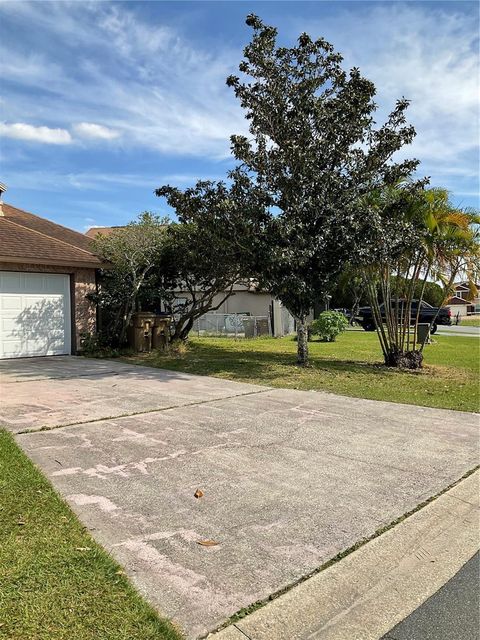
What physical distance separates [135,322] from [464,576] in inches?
499

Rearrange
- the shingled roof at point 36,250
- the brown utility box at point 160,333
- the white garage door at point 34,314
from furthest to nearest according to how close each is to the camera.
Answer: the brown utility box at point 160,333 → the white garage door at point 34,314 → the shingled roof at point 36,250

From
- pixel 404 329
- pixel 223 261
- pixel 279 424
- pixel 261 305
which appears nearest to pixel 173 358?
pixel 223 261

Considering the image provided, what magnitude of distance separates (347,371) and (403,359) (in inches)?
74.0

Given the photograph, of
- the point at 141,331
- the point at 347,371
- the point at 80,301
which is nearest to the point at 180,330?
the point at 141,331

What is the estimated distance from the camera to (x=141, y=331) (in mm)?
14945

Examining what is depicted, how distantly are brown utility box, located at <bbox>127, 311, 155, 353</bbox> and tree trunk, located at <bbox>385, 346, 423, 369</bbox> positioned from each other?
22.9 feet

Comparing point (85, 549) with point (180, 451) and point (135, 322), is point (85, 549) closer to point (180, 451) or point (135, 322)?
point (180, 451)

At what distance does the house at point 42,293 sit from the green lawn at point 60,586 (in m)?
10.4

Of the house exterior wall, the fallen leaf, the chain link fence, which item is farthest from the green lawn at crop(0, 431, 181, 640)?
the chain link fence

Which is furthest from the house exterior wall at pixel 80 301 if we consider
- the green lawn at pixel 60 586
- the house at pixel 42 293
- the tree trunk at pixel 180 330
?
the green lawn at pixel 60 586

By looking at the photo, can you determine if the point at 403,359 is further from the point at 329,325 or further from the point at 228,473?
the point at 228,473

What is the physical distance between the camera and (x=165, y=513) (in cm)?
386

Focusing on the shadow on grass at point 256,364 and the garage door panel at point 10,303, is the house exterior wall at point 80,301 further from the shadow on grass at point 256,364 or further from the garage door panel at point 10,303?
the shadow on grass at point 256,364

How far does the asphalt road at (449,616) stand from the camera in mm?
2652
